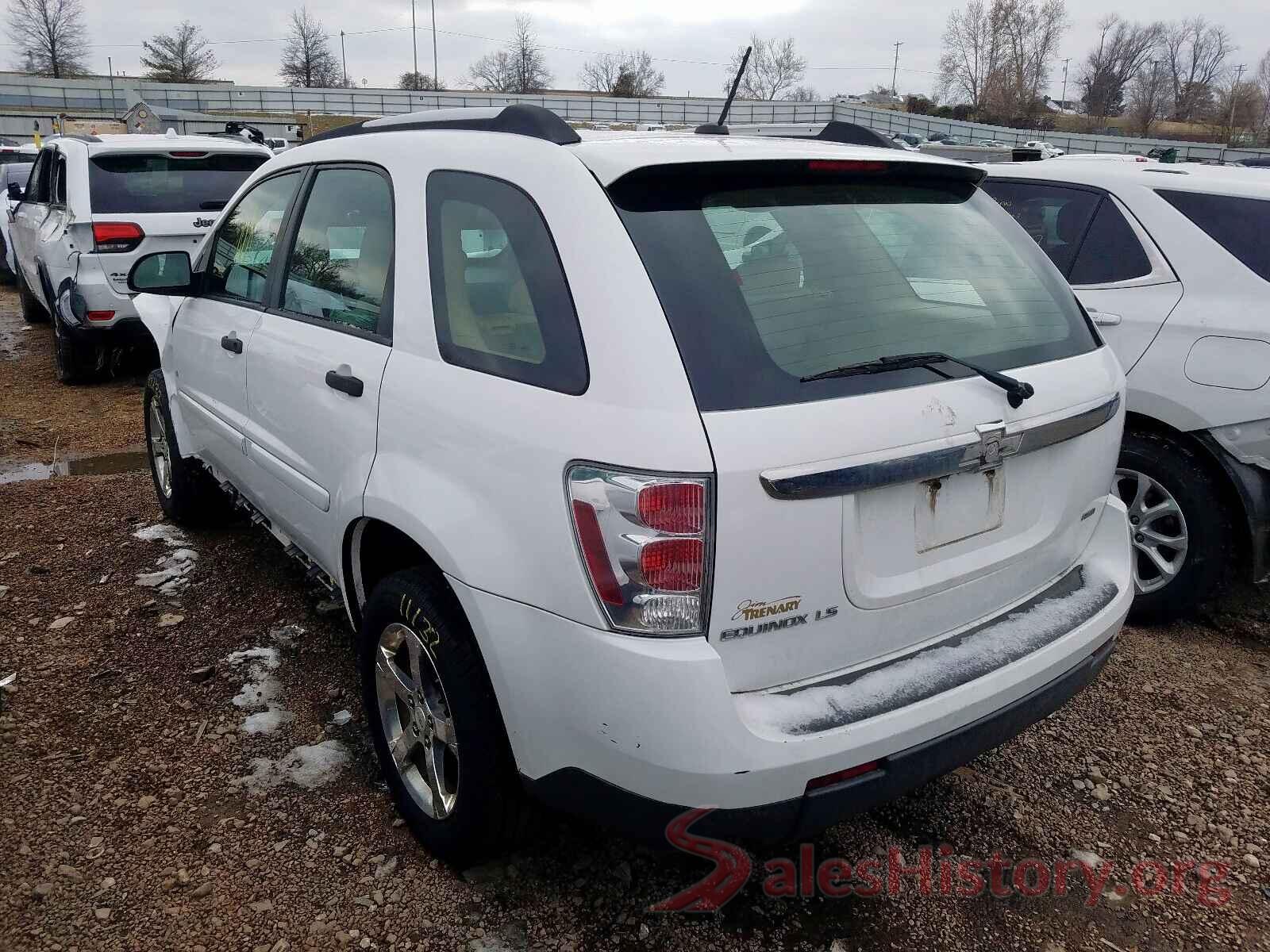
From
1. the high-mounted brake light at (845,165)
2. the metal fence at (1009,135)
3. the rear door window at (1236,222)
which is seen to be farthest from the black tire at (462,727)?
the metal fence at (1009,135)

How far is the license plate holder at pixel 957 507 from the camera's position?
2094mm

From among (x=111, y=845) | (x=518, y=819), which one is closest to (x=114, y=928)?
(x=111, y=845)

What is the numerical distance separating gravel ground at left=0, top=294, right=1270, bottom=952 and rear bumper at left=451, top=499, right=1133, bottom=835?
0.49 meters

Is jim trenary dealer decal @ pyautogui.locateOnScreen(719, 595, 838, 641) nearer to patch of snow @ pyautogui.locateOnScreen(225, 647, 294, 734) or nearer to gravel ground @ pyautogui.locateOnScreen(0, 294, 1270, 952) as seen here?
gravel ground @ pyautogui.locateOnScreen(0, 294, 1270, 952)

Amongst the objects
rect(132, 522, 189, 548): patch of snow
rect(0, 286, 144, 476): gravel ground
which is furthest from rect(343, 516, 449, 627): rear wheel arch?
rect(0, 286, 144, 476): gravel ground

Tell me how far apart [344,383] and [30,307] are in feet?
33.1

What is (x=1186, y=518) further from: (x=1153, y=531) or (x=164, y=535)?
(x=164, y=535)

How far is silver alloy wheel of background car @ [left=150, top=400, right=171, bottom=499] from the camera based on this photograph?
4.70 meters

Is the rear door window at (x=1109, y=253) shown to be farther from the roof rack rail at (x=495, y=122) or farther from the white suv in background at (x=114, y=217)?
the white suv in background at (x=114, y=217)

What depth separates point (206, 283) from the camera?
393 centimetres

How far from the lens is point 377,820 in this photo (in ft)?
9.02

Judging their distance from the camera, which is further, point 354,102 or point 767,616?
point 354,102

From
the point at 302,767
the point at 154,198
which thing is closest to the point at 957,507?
the point at 302,767

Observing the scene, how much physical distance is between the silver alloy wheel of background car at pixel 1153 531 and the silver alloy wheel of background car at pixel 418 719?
2.91 meters
